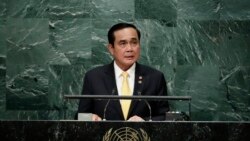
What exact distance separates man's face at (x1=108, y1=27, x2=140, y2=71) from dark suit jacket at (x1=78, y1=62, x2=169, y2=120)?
136 mm

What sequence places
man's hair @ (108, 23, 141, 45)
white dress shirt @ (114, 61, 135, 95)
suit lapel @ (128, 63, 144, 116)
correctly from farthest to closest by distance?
man's hair @ (108, 23, 141, 45)
white dress shirt @ (114, 61, 135, 95)
suit lapel @ (128, 63, 144, 116)

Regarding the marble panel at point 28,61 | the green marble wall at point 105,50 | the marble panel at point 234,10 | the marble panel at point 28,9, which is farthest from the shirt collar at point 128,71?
the marble panel at point 234,10

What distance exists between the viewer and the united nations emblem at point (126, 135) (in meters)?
3.03

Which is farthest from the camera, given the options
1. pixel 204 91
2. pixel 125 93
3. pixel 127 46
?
pixel 204 91

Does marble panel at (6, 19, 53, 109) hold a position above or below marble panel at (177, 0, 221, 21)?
below

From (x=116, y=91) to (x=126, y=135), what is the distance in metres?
1.12

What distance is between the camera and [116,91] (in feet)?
13.6

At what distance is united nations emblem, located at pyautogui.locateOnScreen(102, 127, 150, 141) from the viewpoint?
3.03 m

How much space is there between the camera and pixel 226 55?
5.73 metres

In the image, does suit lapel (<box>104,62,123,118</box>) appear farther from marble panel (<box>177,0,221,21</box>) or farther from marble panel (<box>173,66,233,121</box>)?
marble panel (<box>177,0,221,21</box>)

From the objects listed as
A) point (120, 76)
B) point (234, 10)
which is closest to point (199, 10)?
point (234, 10)

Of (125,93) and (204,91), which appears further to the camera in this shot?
(204,91)

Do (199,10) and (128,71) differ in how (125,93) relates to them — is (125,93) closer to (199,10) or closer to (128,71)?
(128,71)

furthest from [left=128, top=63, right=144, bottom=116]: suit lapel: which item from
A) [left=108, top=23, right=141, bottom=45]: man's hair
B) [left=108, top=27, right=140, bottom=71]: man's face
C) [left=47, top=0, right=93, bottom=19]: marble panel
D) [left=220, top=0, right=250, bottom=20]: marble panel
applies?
[left=220, top=0, right=250, bottom=20]: marble panel
